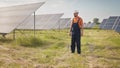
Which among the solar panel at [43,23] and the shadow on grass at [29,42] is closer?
the shadow on grass at [29,42]

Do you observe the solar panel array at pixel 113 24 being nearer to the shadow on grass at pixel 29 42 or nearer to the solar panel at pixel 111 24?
the solar panel at pixel 111 24

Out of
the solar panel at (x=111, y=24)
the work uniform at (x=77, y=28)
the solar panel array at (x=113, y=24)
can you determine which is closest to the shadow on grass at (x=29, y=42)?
the work uniform at (x=77, y=28)

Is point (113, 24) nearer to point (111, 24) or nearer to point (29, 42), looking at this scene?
point (111, 24)

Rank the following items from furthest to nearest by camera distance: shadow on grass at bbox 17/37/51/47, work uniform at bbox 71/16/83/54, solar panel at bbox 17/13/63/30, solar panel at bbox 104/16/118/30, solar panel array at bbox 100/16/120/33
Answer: solar panel at bbox 104/16/118/30
solar panel at bbox 17/13/63/30
solar panel array at bbox 100/16/120/33
shadow on grass at bbox 17/37/51/47
work uniform at bbox 71/16/83/54

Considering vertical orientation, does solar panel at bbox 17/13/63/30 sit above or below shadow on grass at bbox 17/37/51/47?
above

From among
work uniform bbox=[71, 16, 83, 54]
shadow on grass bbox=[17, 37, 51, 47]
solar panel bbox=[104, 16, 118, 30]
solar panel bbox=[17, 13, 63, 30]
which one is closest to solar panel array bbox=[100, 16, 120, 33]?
solar panel bbox=[104, 16, 118, 30]

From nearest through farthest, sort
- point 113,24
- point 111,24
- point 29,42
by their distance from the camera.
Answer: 1. point 29,42
2. point 113,24
3. point 111,24

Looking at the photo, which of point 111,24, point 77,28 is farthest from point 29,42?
point 111,24

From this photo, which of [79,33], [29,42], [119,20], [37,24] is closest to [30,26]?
[37,24]

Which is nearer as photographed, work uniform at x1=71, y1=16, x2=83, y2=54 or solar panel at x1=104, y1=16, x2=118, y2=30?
work uniform at x1=71, y1=16, x2=83, y2=54

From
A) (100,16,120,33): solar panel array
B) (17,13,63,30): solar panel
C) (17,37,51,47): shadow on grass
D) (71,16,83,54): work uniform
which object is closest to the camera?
(71,16,83,54): work uniform

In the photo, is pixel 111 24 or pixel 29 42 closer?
pixel 29 42

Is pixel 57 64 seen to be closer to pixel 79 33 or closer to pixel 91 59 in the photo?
pixel 91 59

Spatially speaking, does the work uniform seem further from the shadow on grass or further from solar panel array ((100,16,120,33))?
solar panel array ((100,16,120,33))
